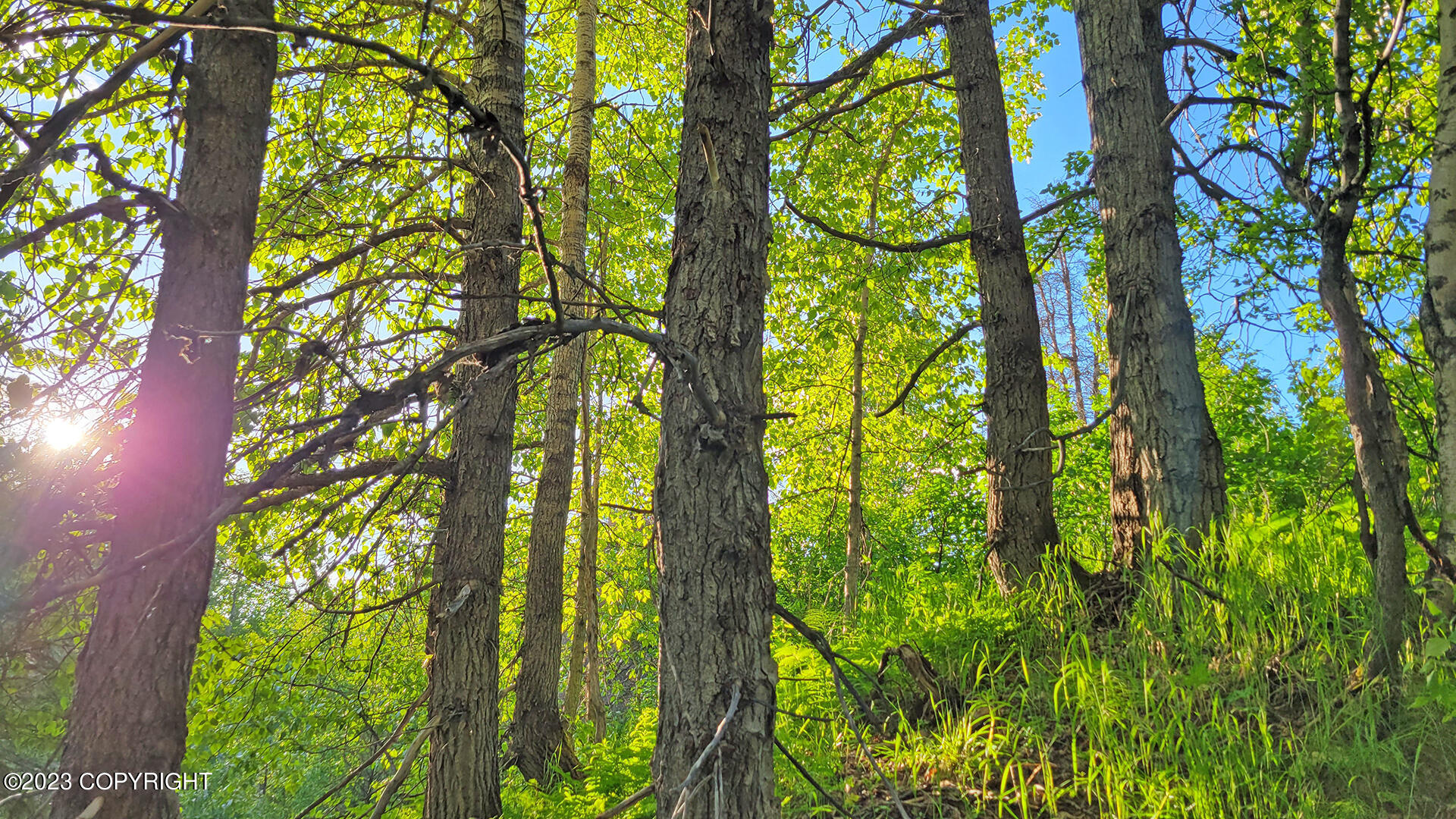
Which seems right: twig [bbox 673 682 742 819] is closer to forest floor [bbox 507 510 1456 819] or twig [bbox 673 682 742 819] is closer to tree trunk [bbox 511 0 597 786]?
forest floor [bbox 507 510 1456 819]

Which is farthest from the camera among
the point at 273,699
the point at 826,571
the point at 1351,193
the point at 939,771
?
the point at 826,571

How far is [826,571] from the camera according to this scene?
21750mm

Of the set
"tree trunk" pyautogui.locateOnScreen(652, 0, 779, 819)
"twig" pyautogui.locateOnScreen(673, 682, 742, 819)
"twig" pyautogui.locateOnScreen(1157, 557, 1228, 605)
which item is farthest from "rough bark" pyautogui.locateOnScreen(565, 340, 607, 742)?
"twig" pyautogui.locateOnScreen(673, 682, 742, 819)

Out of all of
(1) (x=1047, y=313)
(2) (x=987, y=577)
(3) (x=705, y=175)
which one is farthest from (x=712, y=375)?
(1) (x=1047, y=313)

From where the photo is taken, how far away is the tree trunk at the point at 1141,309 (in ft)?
13.3

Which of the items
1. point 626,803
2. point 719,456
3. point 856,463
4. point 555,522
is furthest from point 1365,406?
point 856,463

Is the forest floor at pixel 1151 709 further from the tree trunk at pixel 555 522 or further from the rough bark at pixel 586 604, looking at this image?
the rough bark at pixel 586 604

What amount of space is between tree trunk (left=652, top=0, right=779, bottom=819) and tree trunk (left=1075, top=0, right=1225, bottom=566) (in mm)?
2864

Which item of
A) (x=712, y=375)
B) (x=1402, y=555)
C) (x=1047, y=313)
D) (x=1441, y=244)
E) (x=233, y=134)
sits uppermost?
(x=1047, y=313)

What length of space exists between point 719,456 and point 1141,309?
328cm

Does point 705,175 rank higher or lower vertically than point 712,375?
higher

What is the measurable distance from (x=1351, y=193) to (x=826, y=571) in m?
19.5

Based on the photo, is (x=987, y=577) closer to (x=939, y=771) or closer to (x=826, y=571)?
(x=939, y=771)

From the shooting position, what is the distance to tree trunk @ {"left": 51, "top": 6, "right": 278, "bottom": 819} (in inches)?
83.6
